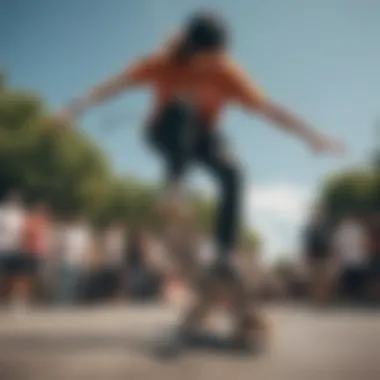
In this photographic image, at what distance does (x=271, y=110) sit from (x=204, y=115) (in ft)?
0.73

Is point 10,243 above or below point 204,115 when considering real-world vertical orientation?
below

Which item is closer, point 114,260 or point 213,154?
point 213,154

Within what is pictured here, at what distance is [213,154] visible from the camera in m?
2.05

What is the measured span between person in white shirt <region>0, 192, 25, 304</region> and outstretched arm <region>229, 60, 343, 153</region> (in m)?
0.89

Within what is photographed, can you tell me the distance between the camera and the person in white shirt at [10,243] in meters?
2.23

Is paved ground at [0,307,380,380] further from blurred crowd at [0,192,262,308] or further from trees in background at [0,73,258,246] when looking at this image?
A: trees in background at [0,73,258,246]

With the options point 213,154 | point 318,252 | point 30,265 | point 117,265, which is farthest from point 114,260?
point 318,252

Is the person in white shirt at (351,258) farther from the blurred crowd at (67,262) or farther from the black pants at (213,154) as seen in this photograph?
the blurred crowd at (67,262)

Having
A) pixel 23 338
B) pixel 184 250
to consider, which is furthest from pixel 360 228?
pixel 23 338

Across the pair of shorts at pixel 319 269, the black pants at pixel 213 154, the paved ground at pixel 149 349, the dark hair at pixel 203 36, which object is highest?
the dark hair at pixel 203 36

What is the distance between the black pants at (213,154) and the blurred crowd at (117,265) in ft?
0.54

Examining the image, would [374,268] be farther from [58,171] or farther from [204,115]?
[58,171]

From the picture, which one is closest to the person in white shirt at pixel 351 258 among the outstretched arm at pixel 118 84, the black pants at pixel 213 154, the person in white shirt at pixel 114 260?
the black pants at pixel 213 154

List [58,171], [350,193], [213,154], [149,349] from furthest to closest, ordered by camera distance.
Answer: [58,171]
[350,193]
[213,154]
[149,349]
